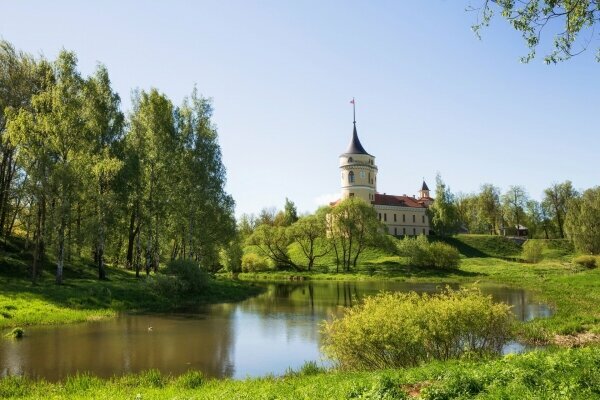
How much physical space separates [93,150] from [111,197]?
524 centimetres

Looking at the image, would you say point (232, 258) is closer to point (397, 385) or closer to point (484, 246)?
point (484, 246)

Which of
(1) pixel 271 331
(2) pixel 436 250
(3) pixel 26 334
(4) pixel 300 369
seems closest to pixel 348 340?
(4) pixel 300 369

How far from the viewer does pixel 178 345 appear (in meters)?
21.8

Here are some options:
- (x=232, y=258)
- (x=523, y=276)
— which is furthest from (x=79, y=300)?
(x=523, y=276)

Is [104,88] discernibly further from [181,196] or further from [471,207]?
[471,207]

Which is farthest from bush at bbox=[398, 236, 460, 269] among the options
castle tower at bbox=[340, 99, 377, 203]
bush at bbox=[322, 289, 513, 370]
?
bush at bbox=[322, 289, 513, 370]

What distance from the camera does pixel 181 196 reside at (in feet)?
152

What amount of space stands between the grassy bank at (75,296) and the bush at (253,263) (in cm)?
3227

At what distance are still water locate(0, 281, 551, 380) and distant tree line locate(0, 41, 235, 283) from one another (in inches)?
410

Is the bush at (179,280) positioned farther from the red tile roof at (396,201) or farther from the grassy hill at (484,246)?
the red tile roof at (396,201)

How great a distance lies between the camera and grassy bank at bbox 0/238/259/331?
86.1 ft

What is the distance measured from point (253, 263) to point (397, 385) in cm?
6745

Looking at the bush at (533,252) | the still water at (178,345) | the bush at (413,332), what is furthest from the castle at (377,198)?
the bush at (413,332)

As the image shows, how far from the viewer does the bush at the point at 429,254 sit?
73.2 meters
